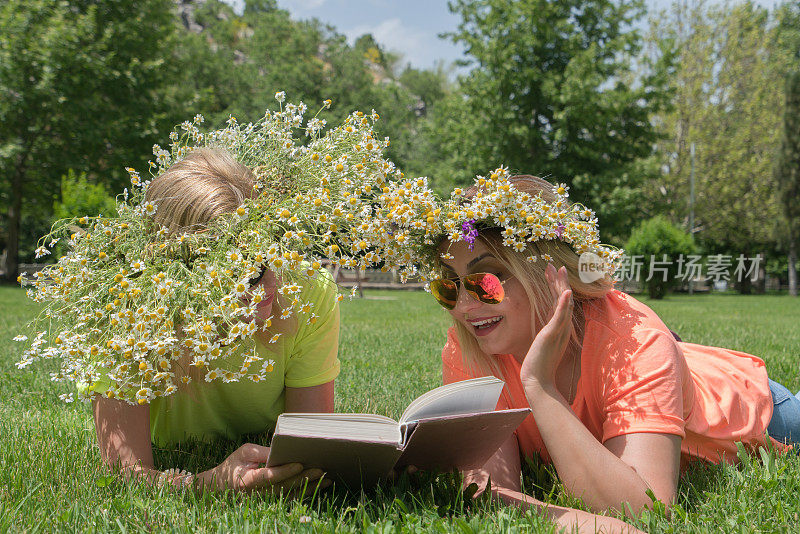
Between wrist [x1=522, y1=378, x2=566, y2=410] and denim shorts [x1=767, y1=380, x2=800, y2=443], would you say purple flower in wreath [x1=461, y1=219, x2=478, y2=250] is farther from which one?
denim shorts [x1=767, y1=380, x2=800, y2=443]

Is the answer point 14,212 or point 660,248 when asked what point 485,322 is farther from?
point 14,212

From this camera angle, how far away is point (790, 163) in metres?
28.1

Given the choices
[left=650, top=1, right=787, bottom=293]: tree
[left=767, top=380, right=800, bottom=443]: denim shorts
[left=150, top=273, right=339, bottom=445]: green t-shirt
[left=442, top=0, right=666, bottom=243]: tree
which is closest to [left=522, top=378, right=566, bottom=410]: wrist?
[left=150, top=273, right=339, bottom=445]: green t-shirt

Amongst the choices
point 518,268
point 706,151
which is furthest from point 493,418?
point 706,151

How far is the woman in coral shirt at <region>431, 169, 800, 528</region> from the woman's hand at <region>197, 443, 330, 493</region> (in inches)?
28.1

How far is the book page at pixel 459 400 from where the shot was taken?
5.90 ft

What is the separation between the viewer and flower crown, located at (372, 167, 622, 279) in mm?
2123

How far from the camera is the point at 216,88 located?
41.2m

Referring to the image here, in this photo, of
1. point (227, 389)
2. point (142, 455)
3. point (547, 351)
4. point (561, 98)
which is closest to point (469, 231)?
point (547, 351)

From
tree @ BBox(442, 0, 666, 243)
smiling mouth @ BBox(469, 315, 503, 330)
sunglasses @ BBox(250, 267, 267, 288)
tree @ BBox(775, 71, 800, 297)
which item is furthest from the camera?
tree @ BBox(775, 71, 800, 297)

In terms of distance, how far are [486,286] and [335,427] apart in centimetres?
84

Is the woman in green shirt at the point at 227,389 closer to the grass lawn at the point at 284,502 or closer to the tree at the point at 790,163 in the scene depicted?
the grass lawn at the point at 284,502

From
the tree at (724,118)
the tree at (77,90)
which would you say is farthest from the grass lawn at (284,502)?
the tree at (724,118)

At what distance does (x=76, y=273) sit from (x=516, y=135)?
21865 mm
